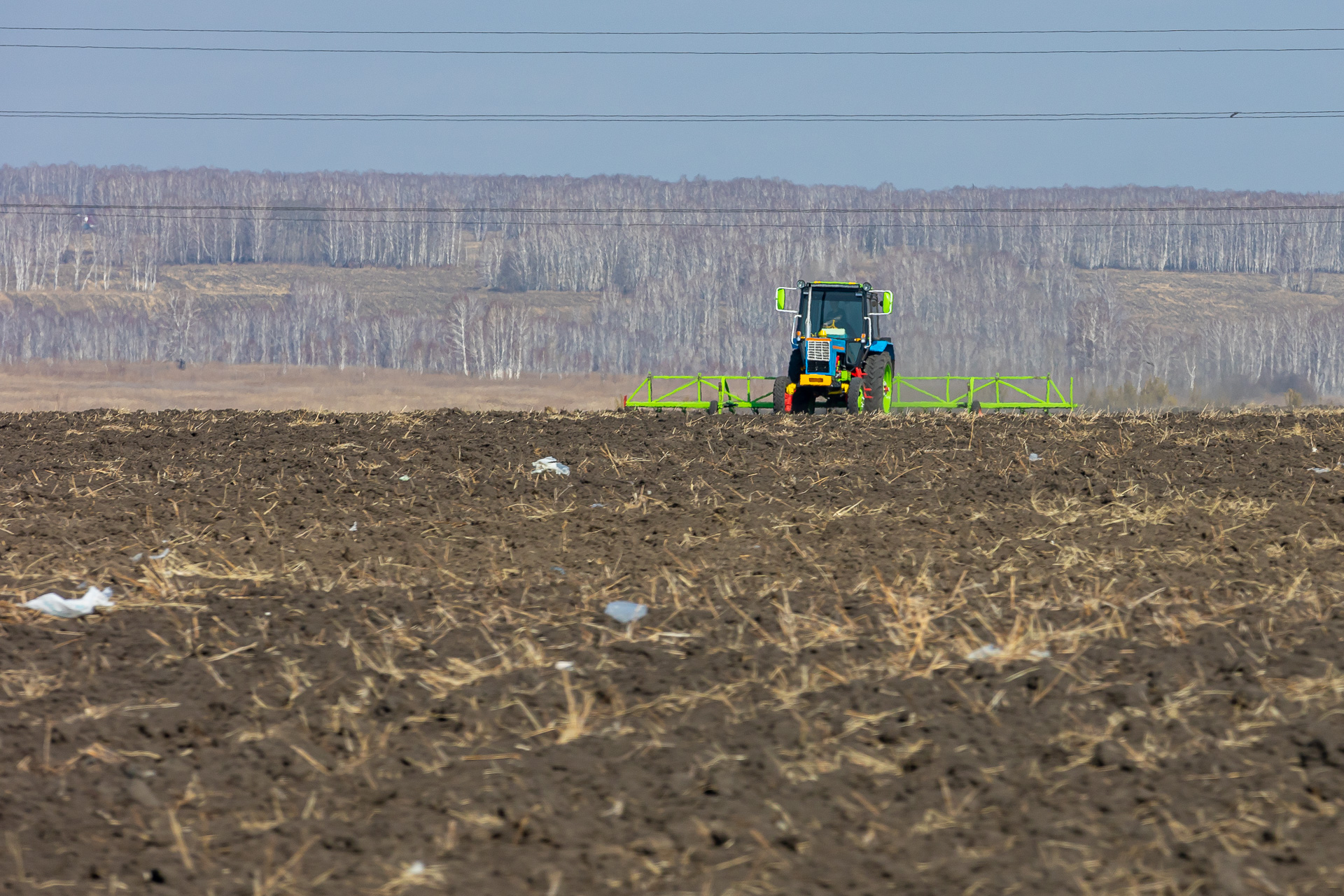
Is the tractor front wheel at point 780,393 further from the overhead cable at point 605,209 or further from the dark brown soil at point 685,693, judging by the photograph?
the overhead cable at point 605,209

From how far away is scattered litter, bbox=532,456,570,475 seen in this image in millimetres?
12461

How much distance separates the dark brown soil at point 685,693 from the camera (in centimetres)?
427

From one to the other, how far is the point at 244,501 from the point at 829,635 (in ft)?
22.1

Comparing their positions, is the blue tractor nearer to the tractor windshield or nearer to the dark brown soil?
the tractor windshield

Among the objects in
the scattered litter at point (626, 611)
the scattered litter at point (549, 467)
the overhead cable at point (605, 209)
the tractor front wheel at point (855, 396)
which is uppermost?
the overhead cable at point (605, 209)

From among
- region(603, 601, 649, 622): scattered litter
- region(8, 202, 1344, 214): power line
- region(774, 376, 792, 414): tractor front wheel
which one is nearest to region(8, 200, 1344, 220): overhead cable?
region(8, 202, 1344, 214): power line

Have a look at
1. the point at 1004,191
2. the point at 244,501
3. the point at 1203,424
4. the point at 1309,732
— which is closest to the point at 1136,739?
the point at 1309,732

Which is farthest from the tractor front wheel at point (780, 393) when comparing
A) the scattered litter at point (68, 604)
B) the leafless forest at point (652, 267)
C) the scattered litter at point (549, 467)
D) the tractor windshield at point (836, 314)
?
the leafless forest at point (652, 267)

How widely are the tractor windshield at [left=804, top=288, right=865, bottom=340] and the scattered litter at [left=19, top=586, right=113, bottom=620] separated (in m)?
19.0

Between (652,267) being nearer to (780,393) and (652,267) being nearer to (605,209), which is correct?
(605,209)

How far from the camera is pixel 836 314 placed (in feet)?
82.1

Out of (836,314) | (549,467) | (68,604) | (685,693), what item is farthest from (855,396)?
(685,693)

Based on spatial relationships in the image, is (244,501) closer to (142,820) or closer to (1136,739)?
(142,820)

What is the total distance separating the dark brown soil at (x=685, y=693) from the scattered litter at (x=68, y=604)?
0.14 metres
